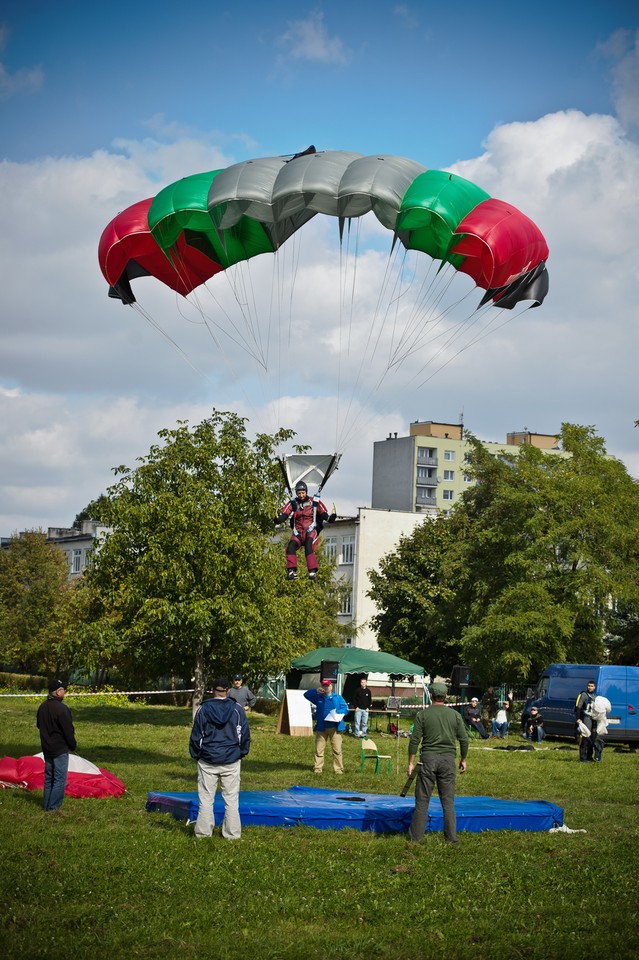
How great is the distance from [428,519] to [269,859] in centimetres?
4639

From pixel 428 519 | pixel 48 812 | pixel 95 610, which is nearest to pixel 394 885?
pixel 48 812

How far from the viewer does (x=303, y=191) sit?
16.1m

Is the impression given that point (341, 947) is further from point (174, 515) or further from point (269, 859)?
point (174, 515)

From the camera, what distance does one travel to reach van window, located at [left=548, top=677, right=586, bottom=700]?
26.9 meters

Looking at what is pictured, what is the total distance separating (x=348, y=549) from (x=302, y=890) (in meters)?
57.1

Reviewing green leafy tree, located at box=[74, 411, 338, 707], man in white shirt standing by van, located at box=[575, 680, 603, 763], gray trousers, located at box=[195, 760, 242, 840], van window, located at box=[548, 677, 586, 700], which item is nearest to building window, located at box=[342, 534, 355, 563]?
green leafy tree, located at box=[74, 411, 338, 707]

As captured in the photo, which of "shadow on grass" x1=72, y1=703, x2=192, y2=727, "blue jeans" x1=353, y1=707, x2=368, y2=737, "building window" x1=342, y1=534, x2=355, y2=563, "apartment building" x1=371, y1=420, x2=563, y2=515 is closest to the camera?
"blue jeans" x1=353, y1=707, x2=368, y2=737

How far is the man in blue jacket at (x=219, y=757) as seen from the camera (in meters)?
10.5

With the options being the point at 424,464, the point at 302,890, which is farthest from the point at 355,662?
the point at 424,464

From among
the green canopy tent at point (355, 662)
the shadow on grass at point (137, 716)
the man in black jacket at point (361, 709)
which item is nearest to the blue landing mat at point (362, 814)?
the man in black jacket at point (361, 709)

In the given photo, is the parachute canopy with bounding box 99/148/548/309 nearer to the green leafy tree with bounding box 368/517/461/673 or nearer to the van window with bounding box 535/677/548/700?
the van window with bounding box 535/677/548/700

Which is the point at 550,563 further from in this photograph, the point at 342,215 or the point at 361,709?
the point at 342,215

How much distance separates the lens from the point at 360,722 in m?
26.4

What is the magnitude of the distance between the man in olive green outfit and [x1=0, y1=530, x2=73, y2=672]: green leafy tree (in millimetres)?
37008
